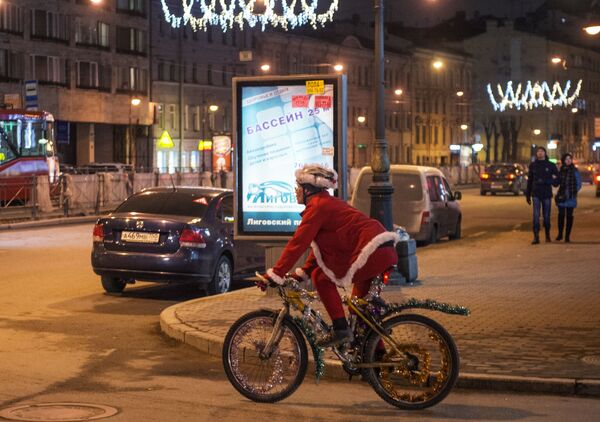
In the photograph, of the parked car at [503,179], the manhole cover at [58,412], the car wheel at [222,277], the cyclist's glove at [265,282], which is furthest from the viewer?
the parked car at [503,179]

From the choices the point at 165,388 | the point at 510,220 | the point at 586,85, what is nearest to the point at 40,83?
the point at 510,220

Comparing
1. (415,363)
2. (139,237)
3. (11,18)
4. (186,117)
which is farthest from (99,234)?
(186,117)

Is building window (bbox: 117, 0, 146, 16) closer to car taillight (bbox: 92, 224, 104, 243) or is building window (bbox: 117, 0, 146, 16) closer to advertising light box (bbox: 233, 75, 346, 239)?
car taillight (bbox: 92, 224, 104, 243)

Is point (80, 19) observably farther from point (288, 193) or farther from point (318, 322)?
point (318, 322)

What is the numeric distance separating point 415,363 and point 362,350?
15.1 inches

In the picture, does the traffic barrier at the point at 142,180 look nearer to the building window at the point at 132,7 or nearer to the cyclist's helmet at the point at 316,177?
the cyclist's helmet at the point at 316,177

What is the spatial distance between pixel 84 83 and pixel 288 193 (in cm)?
6160

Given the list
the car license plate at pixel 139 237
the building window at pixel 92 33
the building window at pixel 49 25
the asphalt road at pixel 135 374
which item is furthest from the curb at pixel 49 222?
the building window at pixel 92 33

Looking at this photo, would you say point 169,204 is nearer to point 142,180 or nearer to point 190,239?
point 190,239

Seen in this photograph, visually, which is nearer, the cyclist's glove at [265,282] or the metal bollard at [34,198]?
the cyclist's glove at [265,282]

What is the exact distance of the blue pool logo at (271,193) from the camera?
1524cm

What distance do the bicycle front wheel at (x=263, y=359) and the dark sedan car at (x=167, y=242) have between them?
6.60 m

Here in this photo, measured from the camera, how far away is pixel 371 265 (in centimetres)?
879

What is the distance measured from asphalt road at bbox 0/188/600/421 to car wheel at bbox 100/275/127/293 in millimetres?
126
